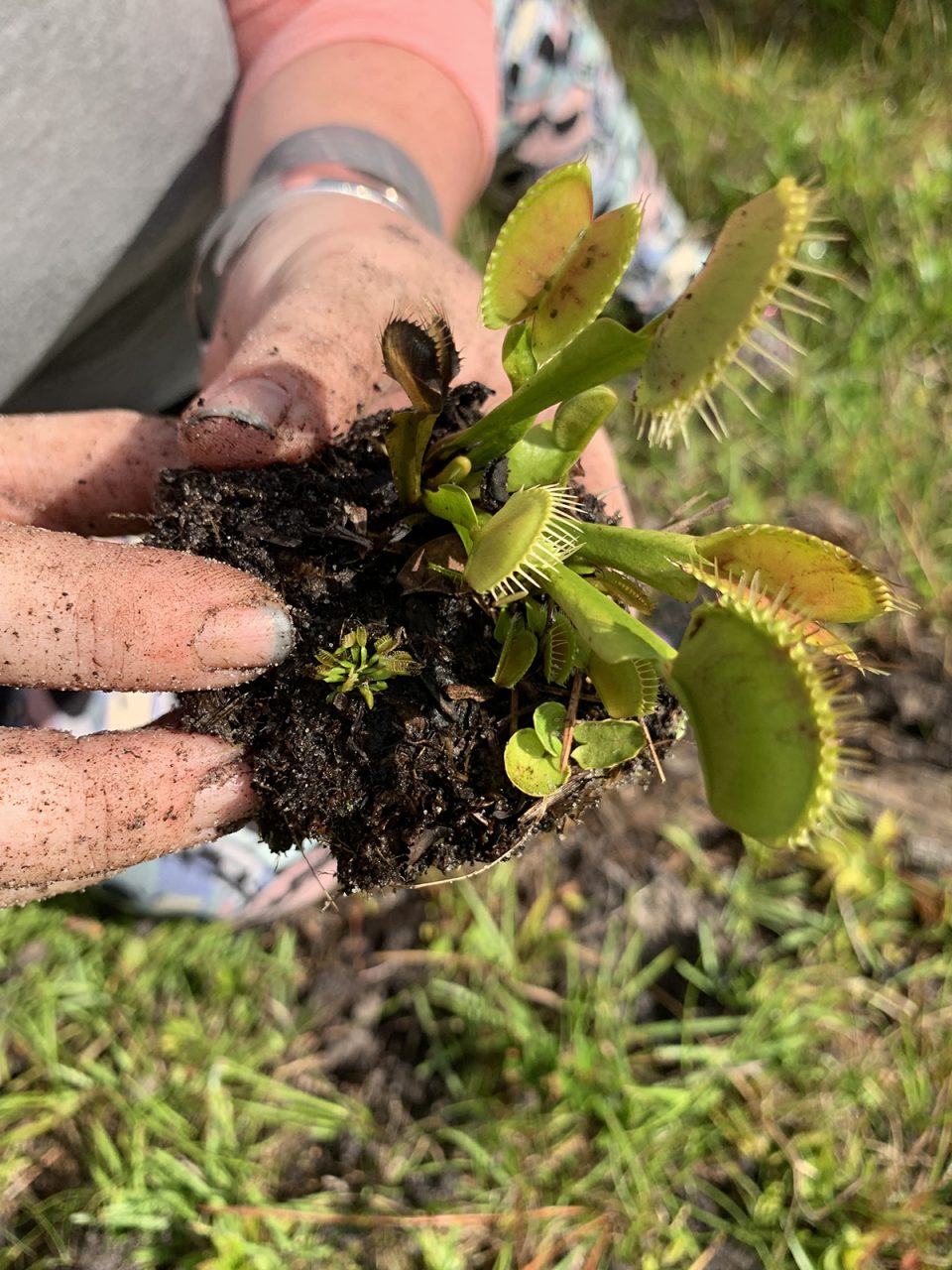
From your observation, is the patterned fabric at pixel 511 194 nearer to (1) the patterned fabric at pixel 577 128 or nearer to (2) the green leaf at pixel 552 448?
(1) the patterned fabric at pixel 577 128

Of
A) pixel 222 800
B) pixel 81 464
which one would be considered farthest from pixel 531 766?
pixel 81 464

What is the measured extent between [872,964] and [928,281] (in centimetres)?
244

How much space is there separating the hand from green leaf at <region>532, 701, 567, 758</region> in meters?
0.40

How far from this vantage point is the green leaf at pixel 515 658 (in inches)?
54.7

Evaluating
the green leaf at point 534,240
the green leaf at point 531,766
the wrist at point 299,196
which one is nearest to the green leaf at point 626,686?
the green leaf at point 531,766

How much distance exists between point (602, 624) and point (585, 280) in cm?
47

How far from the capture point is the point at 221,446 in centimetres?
154

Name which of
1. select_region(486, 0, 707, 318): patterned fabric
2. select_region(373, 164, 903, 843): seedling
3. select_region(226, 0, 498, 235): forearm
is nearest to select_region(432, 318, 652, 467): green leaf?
select_region(373, 164, 903, 843): seedling

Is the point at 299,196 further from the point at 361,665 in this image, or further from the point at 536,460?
the point at 361,665

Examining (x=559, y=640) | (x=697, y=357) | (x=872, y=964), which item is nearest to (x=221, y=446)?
(x=559, y=640)

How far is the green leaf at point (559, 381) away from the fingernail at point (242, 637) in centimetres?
37

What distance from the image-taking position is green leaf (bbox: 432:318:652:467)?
124 cm

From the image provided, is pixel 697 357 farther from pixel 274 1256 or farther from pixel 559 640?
pixel 274 1256

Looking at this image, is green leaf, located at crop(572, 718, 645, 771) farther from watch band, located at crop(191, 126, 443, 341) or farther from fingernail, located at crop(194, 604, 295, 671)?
watch band, located at crop(191, 126, 443, 341)
